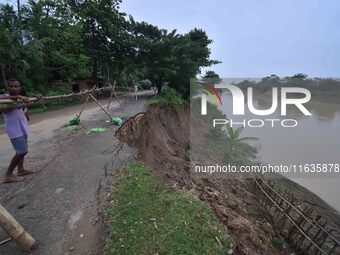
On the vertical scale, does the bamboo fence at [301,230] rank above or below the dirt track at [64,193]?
below

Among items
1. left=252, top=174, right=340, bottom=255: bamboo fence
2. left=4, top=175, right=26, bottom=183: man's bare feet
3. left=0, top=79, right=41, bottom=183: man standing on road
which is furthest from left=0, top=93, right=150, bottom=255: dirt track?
left=252, top=174, right=340, bottom=255: bamboo fence

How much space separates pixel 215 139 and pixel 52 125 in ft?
34.4

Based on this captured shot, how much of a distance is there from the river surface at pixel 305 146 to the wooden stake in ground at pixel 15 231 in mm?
9552

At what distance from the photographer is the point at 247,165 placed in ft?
35.6

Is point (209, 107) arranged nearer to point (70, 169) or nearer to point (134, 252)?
point (70, 169)

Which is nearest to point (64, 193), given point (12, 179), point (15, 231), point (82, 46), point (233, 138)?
point (12, 179)

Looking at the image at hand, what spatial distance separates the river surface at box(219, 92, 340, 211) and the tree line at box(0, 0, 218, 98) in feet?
19.0

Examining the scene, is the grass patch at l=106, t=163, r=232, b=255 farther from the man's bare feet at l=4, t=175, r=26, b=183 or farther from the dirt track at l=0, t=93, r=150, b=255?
the man's bare feet at l=4, t=175, r=26, b=183

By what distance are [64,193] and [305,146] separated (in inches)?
648

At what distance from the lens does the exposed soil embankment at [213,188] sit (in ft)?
14.5

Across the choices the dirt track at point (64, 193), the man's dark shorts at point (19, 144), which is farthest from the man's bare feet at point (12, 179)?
the man's dark shorts at point (19, 144)

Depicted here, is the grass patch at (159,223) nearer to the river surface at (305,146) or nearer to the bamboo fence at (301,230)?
the bamboo fence at (301,230)

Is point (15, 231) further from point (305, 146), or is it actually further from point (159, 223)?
Answer: point (305, 146)

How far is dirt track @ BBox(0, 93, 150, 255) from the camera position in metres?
3.06
